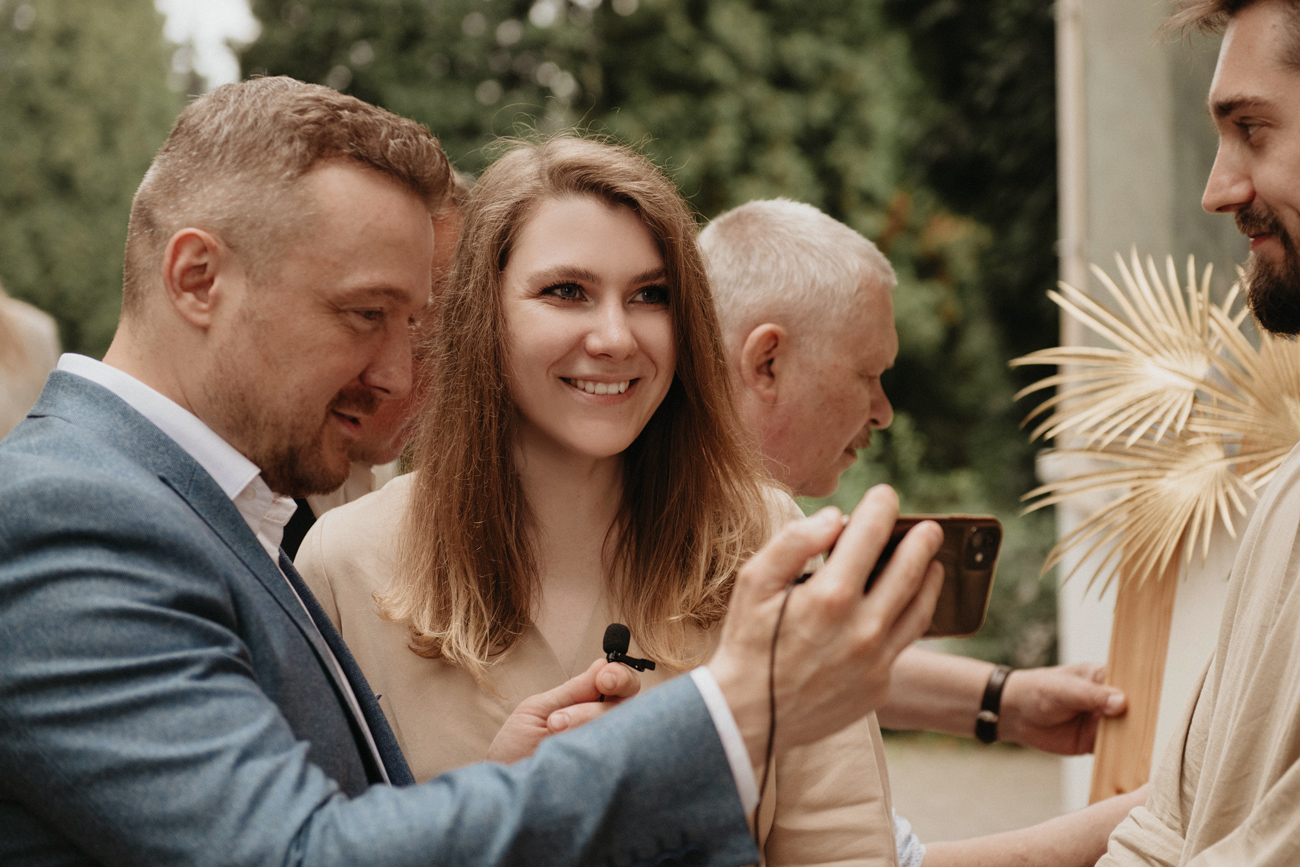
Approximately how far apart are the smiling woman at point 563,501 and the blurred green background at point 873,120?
7389 millimetres

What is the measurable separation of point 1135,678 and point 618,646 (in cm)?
169

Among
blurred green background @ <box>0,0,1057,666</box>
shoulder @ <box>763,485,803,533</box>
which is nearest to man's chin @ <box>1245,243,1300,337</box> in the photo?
shoulder @ <box>763,485,803,533</box>

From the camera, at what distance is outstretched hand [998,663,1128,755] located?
9.67 feet

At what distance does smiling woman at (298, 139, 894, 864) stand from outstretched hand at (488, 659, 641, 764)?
0.62 feet


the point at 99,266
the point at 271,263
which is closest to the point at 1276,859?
the point at 271,263

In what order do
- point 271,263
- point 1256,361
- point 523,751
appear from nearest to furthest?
point 271,263 < point 523,751 < point 1256,361

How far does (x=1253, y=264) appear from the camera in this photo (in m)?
2.13

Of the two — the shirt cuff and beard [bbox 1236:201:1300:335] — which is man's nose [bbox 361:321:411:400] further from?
beard [bbox 1236:201:1300:335]

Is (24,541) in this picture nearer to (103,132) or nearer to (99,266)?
(99,266)

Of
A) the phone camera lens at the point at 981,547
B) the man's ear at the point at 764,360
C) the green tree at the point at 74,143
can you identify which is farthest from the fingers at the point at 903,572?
the green tree at the point at 74,143

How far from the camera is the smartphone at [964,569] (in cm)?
145

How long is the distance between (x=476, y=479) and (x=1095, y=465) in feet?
13.0

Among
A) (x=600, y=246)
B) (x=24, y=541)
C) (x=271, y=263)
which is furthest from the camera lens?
(x=600, y=246)

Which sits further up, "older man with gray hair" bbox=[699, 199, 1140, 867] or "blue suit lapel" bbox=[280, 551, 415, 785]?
"older man with gray hair" bbox=[699, 199, 1140, 867]
